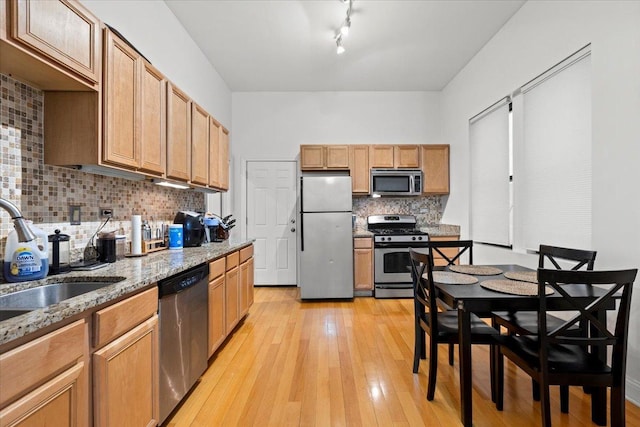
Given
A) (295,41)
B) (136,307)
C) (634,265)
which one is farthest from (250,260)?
(634,265)

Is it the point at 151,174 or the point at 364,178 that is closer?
the point at 151,174

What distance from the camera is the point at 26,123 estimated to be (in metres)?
1.67

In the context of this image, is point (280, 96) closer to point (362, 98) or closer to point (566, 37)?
point (362, 98)

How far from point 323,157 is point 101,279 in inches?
146

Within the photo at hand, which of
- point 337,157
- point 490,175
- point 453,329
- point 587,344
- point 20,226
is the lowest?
point 453,329

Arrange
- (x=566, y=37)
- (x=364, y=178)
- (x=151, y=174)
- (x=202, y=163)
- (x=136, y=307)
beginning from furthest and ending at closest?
(x=364, y=178)
(x=202, y=163)
(x=566, y=37)
(x=151, y=174)
(x=136, y=307)

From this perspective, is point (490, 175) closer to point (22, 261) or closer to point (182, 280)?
point (182, 280)

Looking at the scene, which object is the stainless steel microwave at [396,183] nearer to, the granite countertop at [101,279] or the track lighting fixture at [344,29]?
the track lighting fixture at [344,29]

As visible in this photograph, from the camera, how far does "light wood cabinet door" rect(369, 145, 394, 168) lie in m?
4.89

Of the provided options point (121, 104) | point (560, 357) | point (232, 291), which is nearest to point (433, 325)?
point (560, 357)

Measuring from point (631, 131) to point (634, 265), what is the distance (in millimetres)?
838

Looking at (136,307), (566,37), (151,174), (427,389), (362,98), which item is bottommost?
(427,389)

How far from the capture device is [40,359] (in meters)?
0.97

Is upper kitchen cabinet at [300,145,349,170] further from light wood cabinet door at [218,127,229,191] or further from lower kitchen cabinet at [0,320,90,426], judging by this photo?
lower kitchen cabinet at [0,320,90,426]
